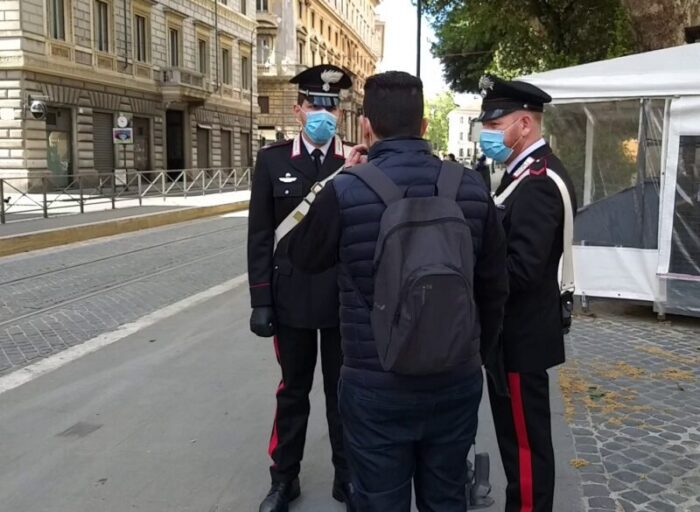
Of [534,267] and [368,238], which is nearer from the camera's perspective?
[368,238]

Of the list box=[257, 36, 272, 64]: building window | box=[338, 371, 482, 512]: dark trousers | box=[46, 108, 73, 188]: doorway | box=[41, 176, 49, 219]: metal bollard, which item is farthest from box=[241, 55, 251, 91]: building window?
box=[338, 371, 482, 512]: dark trousers

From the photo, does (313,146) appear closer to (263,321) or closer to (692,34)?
(263,321)

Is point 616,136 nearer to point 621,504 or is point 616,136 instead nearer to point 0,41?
point 621,504

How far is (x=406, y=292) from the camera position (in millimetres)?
2010

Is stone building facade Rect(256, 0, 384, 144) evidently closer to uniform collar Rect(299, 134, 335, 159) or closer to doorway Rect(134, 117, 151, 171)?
doorway Rect(134, 117, 151, 171)

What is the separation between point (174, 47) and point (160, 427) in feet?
114

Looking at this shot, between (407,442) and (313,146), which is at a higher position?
(313,146)

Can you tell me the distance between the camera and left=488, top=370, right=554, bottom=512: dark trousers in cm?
288

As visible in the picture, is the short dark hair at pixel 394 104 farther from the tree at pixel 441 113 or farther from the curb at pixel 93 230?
the tree at pixel 441 113

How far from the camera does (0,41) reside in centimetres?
2420

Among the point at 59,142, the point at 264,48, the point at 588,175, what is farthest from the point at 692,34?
the point at 264,48

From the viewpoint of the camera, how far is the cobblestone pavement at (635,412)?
3.58 meters

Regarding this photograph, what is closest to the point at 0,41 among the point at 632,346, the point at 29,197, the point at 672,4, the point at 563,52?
the point at 29,197

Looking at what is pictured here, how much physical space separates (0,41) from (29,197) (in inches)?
465
